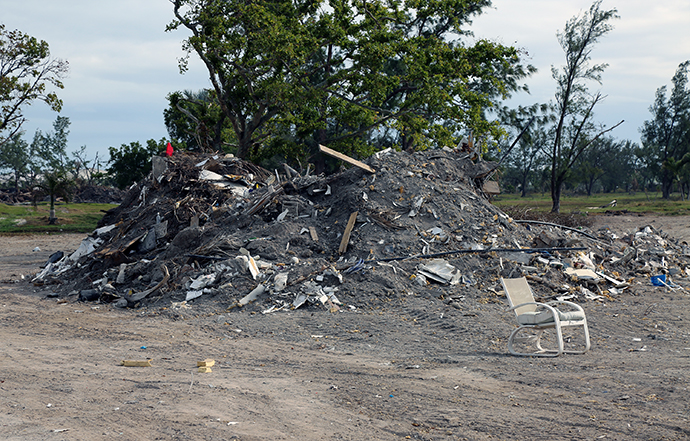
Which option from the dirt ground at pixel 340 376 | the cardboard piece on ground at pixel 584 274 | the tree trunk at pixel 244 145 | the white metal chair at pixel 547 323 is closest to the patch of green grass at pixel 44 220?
the tree trunk at pixel 244 145

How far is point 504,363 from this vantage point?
5.63m

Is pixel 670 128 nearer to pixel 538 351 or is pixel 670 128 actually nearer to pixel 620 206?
pixel 620 206

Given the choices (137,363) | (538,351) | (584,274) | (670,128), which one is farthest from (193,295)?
(670,128)

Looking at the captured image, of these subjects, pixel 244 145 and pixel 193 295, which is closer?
pixel 193 295

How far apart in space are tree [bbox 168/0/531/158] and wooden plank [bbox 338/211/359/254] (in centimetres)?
1217

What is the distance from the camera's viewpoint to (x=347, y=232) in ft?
32.9

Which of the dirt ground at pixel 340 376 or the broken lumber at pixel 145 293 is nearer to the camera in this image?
the dirt ground at pixel 340 376

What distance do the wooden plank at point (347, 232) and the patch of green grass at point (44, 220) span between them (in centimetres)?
1669

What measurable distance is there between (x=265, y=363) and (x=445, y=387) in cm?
202

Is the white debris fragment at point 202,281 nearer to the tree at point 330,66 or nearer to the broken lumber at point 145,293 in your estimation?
the broken lumber at point 145,293

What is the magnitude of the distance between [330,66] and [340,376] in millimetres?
20993

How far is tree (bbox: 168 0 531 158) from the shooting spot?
69.1 feet

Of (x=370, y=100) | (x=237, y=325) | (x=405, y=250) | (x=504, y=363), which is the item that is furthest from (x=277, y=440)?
(x=370, y=100)

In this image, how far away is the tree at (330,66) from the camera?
2105 centimetres
